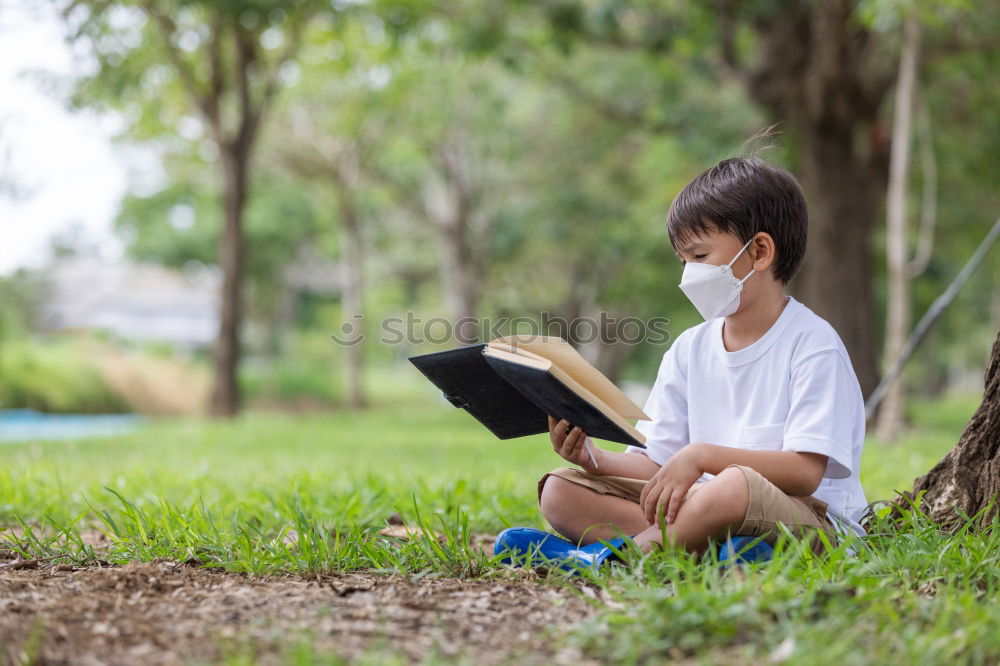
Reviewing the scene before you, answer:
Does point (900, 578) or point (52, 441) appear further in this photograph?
point (52, 441)

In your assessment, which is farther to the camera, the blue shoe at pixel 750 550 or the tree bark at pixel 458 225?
the tree bark at pixel 458 225

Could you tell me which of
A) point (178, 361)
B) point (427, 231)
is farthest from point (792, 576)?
point (427, 231)

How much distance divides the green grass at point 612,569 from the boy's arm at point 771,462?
0.19m

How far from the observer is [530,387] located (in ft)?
7.43

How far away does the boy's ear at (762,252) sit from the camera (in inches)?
99.6

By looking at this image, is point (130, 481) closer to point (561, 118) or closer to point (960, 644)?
point (960, 644)

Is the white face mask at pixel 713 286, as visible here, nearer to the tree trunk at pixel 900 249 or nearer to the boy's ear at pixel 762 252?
the boy's ear at pixel 762 252

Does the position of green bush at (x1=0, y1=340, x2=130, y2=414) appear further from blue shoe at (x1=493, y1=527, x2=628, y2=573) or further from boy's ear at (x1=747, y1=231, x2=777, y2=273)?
boy's ear at (x1=747, y1=231, x2=777, y2=273)

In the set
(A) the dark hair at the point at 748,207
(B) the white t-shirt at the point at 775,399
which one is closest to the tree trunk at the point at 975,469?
(B) the white t-shirt at the point at 775,399

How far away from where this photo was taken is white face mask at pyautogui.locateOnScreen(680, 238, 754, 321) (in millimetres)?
2506

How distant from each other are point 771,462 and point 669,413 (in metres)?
0.50

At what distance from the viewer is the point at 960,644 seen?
1.70m

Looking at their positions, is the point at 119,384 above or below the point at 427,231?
below

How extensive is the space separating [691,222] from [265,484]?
→ 2.68m
